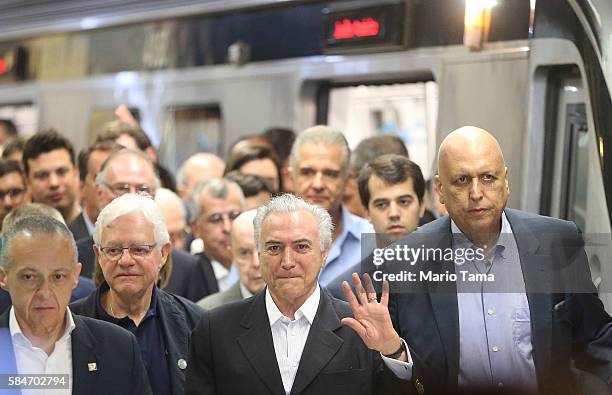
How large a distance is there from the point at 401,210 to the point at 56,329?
1.28 m

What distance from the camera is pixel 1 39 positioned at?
646 cm

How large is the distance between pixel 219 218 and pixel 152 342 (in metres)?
1.27

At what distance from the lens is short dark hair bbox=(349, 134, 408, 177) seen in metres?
4.23

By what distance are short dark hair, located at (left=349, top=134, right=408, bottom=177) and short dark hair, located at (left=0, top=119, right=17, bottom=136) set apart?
2.74 meters

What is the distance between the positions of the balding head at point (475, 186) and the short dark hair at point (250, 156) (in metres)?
1.74

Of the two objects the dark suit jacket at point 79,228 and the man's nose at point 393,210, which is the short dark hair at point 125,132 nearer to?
the dark suit jacket at point 79,228

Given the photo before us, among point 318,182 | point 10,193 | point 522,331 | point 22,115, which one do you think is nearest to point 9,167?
point 10,193

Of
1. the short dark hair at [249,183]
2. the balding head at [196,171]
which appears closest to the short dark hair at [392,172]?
the short dark hair at [249,183]

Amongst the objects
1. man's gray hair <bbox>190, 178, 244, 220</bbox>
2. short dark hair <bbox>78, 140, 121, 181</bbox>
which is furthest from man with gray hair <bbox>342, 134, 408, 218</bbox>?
short dark hair <bbox>78, 140, 121, 181</bbox>

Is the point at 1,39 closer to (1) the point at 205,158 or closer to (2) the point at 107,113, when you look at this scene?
(2) the point at 107,113

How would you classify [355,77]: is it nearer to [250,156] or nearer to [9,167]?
[250,156]

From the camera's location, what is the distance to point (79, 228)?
14.7 feet

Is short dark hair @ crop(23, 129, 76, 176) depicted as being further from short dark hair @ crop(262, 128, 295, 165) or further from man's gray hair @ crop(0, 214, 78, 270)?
man's gray hair @ crop(0, 214, 78, 270)

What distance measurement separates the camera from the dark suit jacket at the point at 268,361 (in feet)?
11.7
